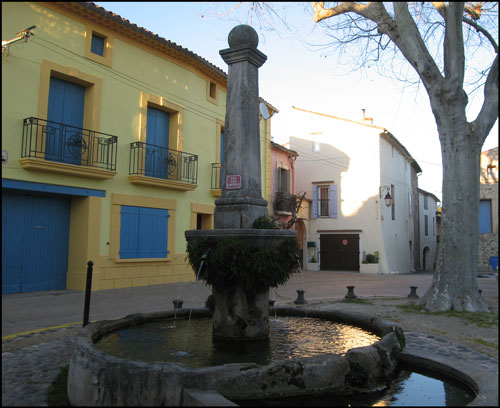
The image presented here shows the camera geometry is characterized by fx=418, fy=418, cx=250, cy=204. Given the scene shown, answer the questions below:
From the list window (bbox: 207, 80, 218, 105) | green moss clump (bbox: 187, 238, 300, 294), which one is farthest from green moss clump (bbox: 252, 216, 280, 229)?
window (bbox: 207, 80, 218, 105)

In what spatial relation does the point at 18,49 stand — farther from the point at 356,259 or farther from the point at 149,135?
the point at 356,259

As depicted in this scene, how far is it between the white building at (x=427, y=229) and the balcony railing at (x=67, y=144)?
2871 centimetres

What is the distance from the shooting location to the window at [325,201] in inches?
969

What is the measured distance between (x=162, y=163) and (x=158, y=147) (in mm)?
547

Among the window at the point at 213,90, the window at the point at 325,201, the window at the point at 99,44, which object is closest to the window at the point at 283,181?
the window at the point at 325,201

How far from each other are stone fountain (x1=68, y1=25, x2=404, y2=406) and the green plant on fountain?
0.01 metres

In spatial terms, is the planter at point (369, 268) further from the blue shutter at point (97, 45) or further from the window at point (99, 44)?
the blue shutter at point (97, 45)

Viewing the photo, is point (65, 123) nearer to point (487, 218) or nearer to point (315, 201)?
point (315, 201)

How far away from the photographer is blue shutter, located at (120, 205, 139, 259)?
1240 cm

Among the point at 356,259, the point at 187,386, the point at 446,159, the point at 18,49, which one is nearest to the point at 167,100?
the point at 18,49

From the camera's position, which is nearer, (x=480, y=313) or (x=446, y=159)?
(x=480, y=313)

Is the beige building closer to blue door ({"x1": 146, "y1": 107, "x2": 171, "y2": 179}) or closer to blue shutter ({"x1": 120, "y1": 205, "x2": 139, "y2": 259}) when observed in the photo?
blue door ({"x1": 146, "y1": 107, "x2": 171, "y2": 179})

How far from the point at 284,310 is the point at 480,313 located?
359cm

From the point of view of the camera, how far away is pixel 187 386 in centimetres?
288
